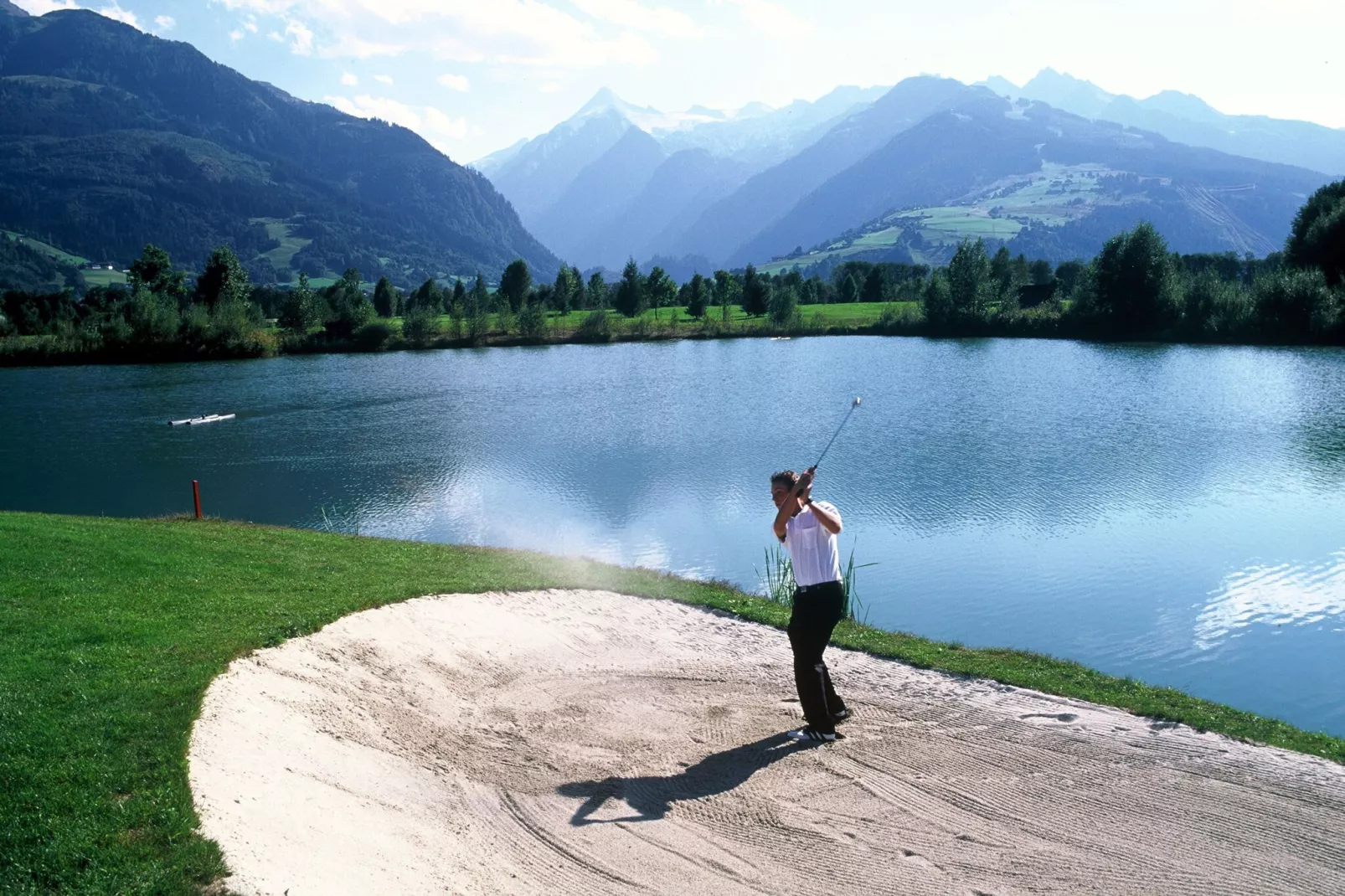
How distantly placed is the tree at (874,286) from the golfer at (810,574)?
132000 mm

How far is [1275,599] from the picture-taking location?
65.2ft

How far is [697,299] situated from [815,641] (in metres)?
120

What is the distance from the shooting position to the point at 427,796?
921 centimetres

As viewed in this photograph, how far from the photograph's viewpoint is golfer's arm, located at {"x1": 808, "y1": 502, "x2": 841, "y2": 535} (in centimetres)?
1009

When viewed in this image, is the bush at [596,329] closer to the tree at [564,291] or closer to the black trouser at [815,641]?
the tree at [564,291]

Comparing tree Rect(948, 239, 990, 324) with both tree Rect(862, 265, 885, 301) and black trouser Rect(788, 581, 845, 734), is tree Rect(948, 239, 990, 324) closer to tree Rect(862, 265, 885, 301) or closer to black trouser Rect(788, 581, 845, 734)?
tree Rect(862, 265, 885, 301)

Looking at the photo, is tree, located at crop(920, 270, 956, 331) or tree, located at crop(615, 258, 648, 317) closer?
tree, located at crop(920, 270, 956, 331)

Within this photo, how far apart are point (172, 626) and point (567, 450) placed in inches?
1189

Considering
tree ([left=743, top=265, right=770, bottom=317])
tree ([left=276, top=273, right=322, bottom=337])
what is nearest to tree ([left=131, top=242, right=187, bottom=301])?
tree ([left=276, top=273, right=322, bottom=337])

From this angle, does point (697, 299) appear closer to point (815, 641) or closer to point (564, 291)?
point (564, 291)

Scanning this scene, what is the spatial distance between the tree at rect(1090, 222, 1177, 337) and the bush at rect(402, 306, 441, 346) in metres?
74.0

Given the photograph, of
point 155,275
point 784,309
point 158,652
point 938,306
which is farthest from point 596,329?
point 158,652

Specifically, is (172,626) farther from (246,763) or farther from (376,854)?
(376,854)

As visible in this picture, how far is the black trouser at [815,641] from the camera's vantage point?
10289 mm
